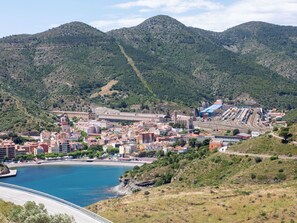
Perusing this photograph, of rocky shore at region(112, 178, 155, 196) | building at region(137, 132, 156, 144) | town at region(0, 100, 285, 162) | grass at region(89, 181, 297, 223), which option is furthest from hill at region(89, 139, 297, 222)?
building at region(137, 132, 156, 144)

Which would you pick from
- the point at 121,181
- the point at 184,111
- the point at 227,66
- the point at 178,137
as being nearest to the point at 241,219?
the point at 121,181

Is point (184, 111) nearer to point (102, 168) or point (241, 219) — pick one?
point (102, 168)

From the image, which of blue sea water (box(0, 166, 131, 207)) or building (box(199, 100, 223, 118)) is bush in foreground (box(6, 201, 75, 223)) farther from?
building (box(199, 100, 223, 118))

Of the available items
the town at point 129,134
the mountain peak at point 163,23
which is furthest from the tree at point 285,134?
the mountain peak at point 163,23

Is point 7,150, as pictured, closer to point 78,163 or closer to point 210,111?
point 78,163

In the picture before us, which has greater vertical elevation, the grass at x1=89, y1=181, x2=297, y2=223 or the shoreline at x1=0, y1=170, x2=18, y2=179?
the grass at x1=89, y1=181, x2=297, y2=223

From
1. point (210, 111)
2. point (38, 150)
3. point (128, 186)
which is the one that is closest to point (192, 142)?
point (128, 186)

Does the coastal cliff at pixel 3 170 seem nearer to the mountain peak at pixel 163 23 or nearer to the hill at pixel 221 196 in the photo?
the hill at pixel 221 196
